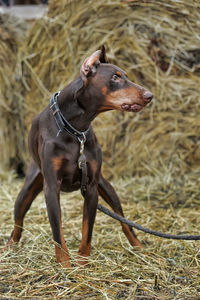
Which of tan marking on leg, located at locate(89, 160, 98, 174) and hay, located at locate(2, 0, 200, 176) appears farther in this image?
hay, located at locate(2, 0, 200, 176)

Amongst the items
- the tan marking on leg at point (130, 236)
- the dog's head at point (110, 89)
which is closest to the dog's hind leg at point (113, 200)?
the tan marking on leg at point (130, 236)

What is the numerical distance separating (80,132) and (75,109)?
13cm

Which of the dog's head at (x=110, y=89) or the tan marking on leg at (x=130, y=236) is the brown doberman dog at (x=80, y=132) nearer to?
the dog's head at (x=110, y=89)

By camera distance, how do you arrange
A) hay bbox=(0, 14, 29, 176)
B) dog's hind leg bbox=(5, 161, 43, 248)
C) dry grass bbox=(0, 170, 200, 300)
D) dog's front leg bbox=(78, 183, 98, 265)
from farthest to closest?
hay bbox=(0, 14, 29, 176) < dog's hind leg bbox=(5, 161, 43, 248) < dog's front leg bbox=(78, 183, 98, 265) < dry grass bbox=(0, 170, 200, 300)

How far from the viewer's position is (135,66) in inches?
176

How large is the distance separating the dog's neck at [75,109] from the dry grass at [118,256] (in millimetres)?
766

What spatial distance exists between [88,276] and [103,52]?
1205mm

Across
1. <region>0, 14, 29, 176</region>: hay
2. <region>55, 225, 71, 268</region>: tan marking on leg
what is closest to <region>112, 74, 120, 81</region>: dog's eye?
<region>55, 225, 71, 268</region>: tan marking on leg

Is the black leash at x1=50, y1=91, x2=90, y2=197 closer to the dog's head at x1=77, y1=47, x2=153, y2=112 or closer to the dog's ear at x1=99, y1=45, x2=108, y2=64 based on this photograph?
the dog's head at x1=77, y1=47, x2=153, y2=112

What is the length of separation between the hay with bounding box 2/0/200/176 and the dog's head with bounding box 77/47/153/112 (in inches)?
78.0

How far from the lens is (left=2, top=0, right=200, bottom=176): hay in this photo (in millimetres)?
4371

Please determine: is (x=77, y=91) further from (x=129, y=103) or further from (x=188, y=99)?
(x=188, y=99)

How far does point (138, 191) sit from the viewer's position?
14.2ft

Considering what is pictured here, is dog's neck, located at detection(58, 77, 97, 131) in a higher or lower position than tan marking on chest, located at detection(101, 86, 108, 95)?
lower
